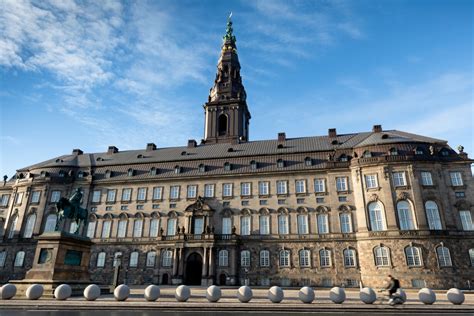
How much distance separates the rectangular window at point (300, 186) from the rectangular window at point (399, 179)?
11.3m

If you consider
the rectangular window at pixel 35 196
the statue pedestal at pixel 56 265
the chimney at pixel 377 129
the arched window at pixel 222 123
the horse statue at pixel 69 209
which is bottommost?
the statue pedestal at pixel 56 265

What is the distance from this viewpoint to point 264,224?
139ft

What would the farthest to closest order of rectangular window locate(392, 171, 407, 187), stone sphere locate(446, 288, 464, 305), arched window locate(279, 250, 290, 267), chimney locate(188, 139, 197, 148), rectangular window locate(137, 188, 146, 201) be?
chimney locate(188, 139, 197, 148) → rectangular window locate(137, 188, 146, 201) → arched window locate(279, 250, 290, 267) → rectangular window locate(392, 171, 407, 187) → stone sphere locate(446, 288, 464, 305)

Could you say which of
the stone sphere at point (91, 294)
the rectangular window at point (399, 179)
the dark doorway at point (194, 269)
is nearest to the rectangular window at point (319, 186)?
the rectangular window at point (399, 179)

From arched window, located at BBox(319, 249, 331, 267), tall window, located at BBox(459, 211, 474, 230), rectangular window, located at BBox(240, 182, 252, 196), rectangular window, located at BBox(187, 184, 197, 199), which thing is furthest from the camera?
rectangular window, located at BBox(187, 184, 197, 199)

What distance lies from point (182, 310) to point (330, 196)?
29.9 m

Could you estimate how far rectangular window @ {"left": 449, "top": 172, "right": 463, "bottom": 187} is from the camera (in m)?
38.3

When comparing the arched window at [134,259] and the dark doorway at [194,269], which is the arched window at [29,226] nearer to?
the arched window at [134,259]

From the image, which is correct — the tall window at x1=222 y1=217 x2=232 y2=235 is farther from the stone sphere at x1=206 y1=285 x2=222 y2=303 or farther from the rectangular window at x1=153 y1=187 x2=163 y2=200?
the stone sphere at x1=206 y1=285 x2=222 y2=303

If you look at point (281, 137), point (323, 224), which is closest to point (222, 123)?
point (281, 137)

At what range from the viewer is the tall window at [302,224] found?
40.8 metres

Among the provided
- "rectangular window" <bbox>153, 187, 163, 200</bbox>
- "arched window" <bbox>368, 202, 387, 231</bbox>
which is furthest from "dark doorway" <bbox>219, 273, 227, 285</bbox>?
"arched window" <bbox>368, 202, 387, 231</bbox>

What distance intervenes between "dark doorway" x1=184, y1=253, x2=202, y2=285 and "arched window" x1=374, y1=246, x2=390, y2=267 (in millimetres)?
22193

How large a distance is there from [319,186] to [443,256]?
1599 cm
